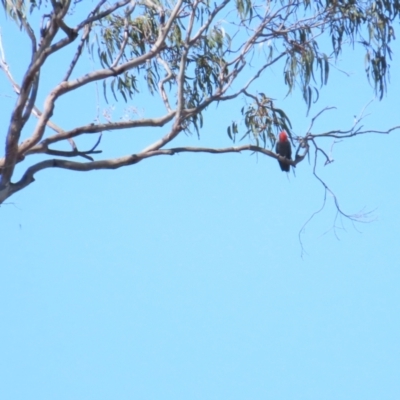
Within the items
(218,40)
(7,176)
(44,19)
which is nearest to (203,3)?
(218,40)

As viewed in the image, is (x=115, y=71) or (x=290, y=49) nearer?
(x=115, y=71)

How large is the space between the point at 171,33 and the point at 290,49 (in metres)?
0.87

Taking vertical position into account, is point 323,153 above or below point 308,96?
below

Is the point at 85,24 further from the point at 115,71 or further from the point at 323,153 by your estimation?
the point at 323,153

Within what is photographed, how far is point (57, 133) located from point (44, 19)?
67cm

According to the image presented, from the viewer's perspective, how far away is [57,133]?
5441 millimetres

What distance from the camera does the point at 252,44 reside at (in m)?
6.29

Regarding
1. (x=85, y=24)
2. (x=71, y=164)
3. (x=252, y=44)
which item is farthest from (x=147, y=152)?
(x=252, y=44)

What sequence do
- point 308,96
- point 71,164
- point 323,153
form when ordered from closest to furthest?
point 71,164 → point 323,153 → point 308,96

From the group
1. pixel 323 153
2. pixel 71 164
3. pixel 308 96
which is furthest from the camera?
pixel 308 96

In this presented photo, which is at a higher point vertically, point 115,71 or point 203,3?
point 203,3

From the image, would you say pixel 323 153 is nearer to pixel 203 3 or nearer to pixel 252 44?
pixel 252 44

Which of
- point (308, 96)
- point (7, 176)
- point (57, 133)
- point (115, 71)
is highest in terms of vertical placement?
point (308, 96)

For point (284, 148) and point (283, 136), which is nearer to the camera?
point (283, 136)
